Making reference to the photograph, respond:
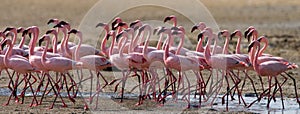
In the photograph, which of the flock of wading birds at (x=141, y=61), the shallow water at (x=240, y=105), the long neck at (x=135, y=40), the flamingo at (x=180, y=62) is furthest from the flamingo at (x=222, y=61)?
the long neck at (x=135, y=40)

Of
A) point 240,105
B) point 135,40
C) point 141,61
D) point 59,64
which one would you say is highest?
point 135,40

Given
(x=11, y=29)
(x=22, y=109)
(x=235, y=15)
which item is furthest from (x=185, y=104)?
(x=235, y=15)

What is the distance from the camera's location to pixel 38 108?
12.8 meters

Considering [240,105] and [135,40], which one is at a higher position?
[135,40]

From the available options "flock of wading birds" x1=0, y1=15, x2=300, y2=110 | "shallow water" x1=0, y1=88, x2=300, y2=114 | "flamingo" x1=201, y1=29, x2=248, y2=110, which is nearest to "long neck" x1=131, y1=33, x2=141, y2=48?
"flock of wading birds" x1=0, y1=15, x2=300, y2=110

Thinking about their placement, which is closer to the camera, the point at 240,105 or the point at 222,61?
the point at 222,61

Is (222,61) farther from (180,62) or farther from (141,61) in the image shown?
(141,61)

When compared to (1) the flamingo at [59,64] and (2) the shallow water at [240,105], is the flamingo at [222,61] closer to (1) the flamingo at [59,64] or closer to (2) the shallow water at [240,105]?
(2) the shallow water at [240,105]

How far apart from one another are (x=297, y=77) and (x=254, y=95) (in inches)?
112

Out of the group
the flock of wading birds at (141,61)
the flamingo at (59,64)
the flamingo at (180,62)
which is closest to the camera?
the flamingo at (59,64)

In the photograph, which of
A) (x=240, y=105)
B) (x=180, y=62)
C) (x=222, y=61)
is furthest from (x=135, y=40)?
(x=240, y=105)

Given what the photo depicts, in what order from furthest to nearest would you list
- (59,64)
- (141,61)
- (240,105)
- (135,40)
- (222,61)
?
(135,40) → (141,61) → (240,105) → (222,61) → (59,64)

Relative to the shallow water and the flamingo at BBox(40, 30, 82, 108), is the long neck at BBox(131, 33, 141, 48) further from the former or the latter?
the flamingo at BBox(40, 30, 82, 108)

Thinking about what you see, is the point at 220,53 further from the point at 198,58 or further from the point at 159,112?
the point at 159,112
